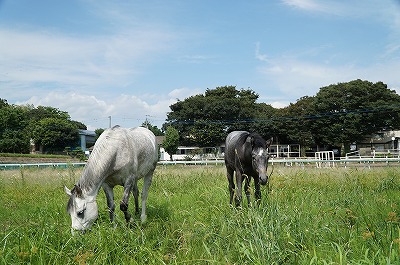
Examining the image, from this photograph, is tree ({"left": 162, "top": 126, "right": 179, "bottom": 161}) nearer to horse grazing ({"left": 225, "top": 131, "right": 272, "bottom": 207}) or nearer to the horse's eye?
horse grazing ({"left": 225, "top": 131, "right": 272, "bottom": 207})

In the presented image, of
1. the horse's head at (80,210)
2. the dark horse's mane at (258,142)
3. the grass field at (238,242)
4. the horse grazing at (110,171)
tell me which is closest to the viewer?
the grass field at (238,242)

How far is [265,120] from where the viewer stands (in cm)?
5559

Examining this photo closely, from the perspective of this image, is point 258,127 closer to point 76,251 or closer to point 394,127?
point 394,127

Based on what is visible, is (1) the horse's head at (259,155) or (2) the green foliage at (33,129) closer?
(1) the horse's head at (259,155)

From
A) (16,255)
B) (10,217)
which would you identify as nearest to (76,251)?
(16,255)

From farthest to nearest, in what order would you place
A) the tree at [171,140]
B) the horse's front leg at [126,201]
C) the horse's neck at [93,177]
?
the tree at [171,140], the horse's front leg at [126,201], the horse's neck at [93,177]

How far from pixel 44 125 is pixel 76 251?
236 feet

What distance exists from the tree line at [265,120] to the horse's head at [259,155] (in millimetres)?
42840

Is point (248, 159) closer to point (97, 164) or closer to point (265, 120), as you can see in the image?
point (97, 164)

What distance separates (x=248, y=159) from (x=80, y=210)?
3566 mm

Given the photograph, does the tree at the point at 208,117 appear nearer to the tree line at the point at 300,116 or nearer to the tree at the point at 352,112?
the tree line at the point at 300,116

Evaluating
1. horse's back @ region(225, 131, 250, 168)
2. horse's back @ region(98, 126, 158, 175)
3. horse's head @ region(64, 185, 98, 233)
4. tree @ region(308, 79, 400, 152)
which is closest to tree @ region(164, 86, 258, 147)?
tree @ region(308, 79, 400, 152)

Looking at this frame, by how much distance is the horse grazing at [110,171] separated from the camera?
5590 millimetres

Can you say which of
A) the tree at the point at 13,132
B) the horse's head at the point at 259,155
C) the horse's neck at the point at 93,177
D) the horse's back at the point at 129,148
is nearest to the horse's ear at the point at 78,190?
the horse's neck at the point at 93,177
